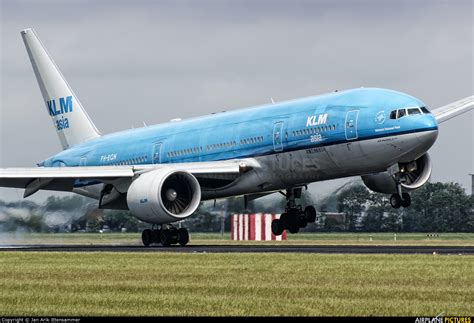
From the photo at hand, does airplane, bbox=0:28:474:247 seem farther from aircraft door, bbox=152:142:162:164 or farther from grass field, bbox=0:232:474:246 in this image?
grass field, bbox=0:232:474:246

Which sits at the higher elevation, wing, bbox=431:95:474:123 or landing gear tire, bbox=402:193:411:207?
wing, bbox=431:95:474:123

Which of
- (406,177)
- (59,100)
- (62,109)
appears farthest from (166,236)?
(59,100)

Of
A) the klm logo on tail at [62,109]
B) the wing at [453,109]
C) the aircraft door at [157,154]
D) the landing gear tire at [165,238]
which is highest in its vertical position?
the klm logo on tail at [62,109]

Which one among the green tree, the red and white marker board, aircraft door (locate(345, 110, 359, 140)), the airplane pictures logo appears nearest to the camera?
aircraft door (locate(345, 110, 359, 140))

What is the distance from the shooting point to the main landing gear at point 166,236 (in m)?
44.1

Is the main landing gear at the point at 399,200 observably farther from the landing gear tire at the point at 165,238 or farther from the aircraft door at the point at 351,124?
the landing gear tire at the point at 165,238

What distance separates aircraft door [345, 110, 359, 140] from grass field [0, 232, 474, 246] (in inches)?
497

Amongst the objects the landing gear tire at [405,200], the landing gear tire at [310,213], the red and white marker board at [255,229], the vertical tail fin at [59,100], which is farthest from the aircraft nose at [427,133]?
the red and white marker board at [255,229]

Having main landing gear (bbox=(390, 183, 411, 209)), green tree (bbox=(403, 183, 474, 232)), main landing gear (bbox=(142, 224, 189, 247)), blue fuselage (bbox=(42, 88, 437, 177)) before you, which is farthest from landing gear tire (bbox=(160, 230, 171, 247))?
green tree (bbox=(403, 183, 474, 232))

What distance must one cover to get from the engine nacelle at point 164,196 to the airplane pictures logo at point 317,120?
186 inches

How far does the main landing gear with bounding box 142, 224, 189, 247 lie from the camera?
44.1 metres

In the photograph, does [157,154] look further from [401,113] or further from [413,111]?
[413,111]

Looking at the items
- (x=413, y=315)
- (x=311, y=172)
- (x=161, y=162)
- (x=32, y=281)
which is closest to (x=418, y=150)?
(x=311, y=172)

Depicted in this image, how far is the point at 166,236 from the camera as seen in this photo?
44094 mm
